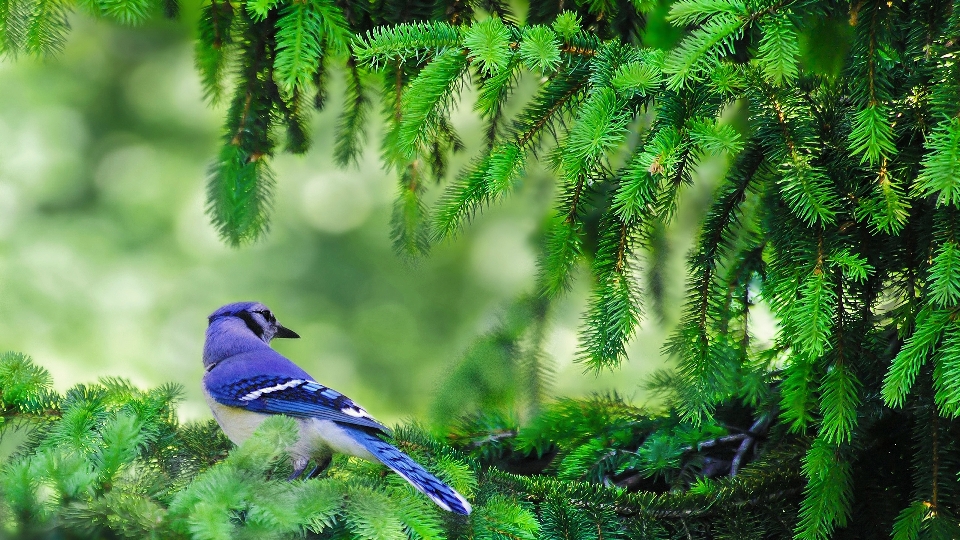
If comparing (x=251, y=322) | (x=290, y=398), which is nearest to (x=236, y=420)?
(x=290, y=398)

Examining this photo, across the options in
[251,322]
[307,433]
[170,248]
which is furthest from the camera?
[170,248]

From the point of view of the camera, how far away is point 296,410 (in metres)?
2.36

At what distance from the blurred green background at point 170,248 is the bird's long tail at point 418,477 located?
3.60m

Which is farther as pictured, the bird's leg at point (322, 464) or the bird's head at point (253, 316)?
the bird's head at point (253, 316)

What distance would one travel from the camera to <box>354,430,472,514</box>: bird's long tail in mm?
1786

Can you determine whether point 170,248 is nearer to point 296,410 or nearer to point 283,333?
point 283,333

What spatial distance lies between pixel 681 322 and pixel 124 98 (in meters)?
5.95

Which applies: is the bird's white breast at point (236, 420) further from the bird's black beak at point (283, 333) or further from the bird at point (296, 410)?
the bird's black beak at point (283, 333)

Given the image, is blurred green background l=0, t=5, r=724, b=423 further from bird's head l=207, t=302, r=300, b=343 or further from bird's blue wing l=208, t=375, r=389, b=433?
bird's blue wing l=208, t=375, r=389, b=433

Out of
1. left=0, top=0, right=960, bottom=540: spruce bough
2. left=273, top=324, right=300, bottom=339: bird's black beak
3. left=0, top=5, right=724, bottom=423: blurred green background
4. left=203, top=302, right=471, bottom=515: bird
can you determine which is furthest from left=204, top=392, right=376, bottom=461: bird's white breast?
left=0, top=5, right=724, bottom=423: blurred green background

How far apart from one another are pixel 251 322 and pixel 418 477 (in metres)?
1.33

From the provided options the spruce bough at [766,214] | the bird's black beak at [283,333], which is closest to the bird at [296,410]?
the bird's black beak at [283,333]

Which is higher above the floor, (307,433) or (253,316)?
(253,316)

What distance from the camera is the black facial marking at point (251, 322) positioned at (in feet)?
9.84
